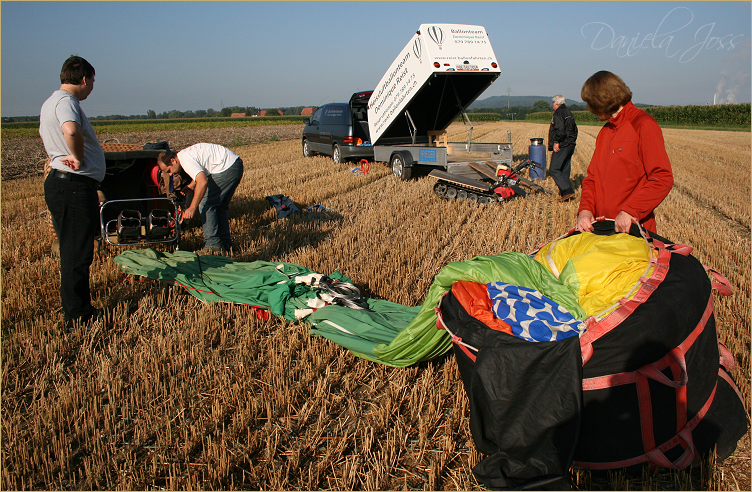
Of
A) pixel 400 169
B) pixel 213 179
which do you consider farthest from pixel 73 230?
pixel 400 169

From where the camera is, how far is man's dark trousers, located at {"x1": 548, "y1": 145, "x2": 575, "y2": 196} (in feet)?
28.6

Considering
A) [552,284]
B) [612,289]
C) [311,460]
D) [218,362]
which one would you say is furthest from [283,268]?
[612,289]

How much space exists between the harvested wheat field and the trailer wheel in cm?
526

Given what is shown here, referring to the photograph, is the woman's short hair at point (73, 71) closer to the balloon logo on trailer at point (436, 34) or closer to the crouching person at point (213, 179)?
the crouching person at point (213, 179)

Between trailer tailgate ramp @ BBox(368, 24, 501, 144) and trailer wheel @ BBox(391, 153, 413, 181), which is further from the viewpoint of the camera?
trailer wheel @ BBox(391, 153, 413, 181)

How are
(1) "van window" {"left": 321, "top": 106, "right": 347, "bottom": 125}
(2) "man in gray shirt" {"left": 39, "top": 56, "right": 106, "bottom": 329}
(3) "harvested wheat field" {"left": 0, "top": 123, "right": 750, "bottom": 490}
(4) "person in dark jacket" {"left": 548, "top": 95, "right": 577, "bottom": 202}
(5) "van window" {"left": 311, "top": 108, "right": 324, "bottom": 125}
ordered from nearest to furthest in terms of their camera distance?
(3) "harvested wheat field" {"left": 0, "top": 123, "right": 750, "bottom": 490} < (2) "man in gray shirt" {"left": 39, "top": 56, "right": 106, "bottom": 329} < (4) "person in dark jacket" {"left": 548, "top": 95, "right": 577, "bottom": 202} < (1) "van window" {"left": 321, "top": 106, "right": 347, "bottom": 125} < (5) "van window" {"left": 311, "top": 108, "right": 324, "bottom": 125}

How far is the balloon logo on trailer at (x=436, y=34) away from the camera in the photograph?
9062mm

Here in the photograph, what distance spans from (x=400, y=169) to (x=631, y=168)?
8528 millimetres

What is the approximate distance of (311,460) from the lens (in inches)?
Result: 93.9

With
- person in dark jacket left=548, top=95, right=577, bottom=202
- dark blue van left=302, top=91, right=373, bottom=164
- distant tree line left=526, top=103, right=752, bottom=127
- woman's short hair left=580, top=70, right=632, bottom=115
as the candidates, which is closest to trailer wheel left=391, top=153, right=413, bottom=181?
dark blue van left=302, top=91, right=373, bottom=164

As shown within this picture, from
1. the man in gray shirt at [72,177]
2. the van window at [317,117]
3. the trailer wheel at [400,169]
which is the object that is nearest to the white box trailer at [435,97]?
the trailer wheel at [400,169]

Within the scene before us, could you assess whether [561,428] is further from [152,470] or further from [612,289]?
[152,470]

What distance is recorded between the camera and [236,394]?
2.85m

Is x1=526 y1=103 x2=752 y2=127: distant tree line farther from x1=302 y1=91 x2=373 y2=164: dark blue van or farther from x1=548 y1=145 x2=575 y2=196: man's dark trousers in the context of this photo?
x1=548 y1=145 x2=575 y2=196: man's dark trousers
